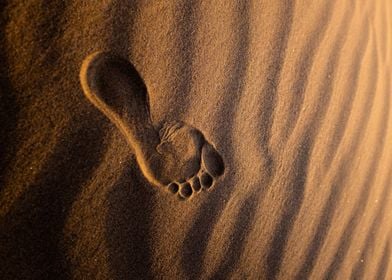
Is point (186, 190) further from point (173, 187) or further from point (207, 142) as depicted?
point (207, 142)

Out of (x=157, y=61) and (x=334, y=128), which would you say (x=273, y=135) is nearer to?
(x=334, y=128)

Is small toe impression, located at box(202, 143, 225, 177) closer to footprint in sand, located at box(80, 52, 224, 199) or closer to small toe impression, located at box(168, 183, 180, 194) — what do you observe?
footprint in sand, located at box(80, 52, 224, 199)

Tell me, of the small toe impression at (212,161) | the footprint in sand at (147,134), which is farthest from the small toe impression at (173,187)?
the small toe impression at (212,161)

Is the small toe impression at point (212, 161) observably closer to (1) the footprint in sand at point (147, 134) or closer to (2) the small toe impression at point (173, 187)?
(1) the footprint in sand at point (147, 134)

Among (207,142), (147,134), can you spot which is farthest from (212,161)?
(147,134)

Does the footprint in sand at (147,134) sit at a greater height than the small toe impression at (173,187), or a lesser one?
greater

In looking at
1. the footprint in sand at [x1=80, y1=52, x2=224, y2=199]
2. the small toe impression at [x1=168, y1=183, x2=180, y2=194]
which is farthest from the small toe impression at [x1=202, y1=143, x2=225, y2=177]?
the small toe impression at [x1=168, y1=183, x2=180, y2=194]

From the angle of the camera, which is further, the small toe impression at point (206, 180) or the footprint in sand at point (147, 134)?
the small toe impression at point (206, 180)
